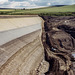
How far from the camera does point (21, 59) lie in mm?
35469

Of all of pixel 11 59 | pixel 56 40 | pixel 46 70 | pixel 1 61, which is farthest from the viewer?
pixel 56 40

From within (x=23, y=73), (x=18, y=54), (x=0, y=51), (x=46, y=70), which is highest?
(x=0, y=51)

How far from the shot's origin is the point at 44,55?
43.4 m

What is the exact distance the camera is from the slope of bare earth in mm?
30156

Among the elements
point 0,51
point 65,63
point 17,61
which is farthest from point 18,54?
point 65,63

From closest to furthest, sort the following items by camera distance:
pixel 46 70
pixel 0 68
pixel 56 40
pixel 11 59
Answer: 1. pixel 0 68
2. pixel 11 59
3. pixel 46 70
4. pixel 56 40

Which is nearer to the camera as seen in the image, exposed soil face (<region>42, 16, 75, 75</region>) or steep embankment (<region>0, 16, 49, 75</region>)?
steep embankment (<region>0, 16, 49, 75</region>)

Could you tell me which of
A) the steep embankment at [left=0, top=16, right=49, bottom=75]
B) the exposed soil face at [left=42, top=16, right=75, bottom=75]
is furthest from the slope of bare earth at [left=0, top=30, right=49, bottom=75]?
the exposed soil face at [left=42, top=16, right=75, bottom=75]

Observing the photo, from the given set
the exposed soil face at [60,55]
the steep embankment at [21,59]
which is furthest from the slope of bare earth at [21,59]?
the exposed soil face at [60,55]

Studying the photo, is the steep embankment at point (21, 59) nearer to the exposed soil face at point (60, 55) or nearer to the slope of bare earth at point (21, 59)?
the slope of bare earth at point (21, 59)

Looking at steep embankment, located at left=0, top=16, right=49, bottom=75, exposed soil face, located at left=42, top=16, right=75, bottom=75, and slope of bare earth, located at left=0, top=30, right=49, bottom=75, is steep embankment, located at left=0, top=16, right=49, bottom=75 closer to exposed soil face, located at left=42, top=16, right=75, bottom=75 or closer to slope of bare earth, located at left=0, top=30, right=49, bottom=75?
slope of bare earth, located at left=0, top=30, right=49, bottom=75

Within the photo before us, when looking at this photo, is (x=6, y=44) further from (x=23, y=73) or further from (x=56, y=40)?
(x=56, y=40)

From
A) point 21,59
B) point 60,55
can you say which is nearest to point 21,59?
point 21,59

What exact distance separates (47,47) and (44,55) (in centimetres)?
652
